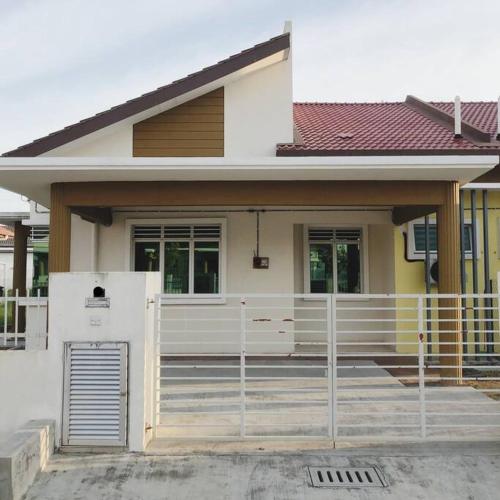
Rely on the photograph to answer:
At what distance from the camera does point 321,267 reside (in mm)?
10336

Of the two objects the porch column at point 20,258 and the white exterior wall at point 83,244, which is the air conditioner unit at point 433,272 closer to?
the white exterior wall at point 83,244

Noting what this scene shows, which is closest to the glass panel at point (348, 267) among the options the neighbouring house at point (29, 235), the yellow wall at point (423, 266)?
the yellow wall at point (423, 266)

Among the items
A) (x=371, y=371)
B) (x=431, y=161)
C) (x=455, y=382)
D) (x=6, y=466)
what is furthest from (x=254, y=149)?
(x=6, y=466)

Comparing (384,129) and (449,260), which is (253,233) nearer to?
(384,129)

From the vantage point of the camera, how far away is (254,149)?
866 cm

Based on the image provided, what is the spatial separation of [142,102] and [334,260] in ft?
16.5

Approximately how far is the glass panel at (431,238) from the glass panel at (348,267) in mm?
1474

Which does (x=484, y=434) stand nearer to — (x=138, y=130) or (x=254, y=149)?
(x=254, y=149)

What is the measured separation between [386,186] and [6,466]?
6001mm

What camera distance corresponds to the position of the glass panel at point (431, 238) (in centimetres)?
905

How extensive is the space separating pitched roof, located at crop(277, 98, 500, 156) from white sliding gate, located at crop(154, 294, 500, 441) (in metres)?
2.70

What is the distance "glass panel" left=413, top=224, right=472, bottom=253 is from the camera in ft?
29.7

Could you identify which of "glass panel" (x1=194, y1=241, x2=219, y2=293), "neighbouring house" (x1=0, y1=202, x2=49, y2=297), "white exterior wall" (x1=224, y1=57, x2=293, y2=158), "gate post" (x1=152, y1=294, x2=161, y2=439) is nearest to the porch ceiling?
"white exterior wall" (x1=224, y1=57, x2=293, y2=158)

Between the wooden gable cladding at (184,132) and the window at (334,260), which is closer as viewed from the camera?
the wooden gable cladding at (184,132)
